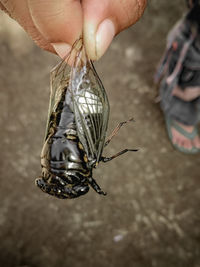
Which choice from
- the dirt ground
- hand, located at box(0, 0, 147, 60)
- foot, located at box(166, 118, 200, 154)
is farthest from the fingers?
foot, located at box(166, 118, 200, 154)

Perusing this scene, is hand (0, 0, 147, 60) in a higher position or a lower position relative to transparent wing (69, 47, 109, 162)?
higher

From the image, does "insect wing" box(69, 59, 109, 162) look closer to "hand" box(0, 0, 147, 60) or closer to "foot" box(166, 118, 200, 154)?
"hand" box(0, 0, 147, 60)

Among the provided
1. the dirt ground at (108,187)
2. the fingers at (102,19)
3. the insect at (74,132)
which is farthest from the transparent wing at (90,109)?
the dirt ground at (108,187)

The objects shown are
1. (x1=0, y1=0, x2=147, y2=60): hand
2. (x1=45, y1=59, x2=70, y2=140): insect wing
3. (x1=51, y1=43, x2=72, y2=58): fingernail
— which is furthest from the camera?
(x1=45, y1=59, x2=70, y2=140): insect wing

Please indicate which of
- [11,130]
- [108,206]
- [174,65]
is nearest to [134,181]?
[108,206]

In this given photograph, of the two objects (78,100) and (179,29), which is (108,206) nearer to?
(78,100)

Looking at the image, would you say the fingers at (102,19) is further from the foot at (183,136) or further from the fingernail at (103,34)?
the foot at (183,136)
